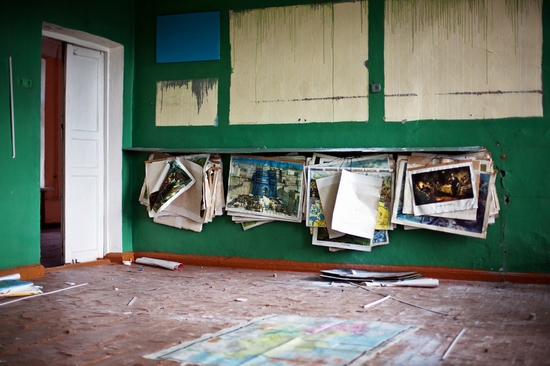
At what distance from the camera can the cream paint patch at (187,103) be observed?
6004 mm

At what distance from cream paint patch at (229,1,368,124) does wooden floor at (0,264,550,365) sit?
59.9 inches

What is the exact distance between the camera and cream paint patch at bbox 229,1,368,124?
5504mm

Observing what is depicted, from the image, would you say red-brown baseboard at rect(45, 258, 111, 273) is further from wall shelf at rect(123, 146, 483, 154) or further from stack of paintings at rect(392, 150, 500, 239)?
stack of paintings at rect(392, 150, 500, 239)

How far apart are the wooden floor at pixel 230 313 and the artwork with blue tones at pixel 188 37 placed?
2.13 metres

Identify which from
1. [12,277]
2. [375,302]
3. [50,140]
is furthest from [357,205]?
[50,140]

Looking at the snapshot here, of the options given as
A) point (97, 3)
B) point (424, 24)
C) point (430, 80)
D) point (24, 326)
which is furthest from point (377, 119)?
point (24, 326)

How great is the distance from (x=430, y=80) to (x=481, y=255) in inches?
60.5

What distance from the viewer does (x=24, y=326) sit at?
3.50m

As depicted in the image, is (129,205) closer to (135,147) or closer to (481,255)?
(135,147)

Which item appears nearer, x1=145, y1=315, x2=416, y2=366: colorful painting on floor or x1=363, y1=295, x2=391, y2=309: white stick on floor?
x1=145, y1=315, x2=416, y2=366: colorful painting on floor

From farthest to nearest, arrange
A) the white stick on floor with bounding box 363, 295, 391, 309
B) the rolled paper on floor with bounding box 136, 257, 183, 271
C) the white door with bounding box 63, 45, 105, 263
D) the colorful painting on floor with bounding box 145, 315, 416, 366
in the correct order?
A: the white door with bounding box 63, 45, 105, 263 → the rolled paper on floor with bounding box 136, 257, 183, 271 → the white stick on floor with bounding box 363, 295, 391, 309 → the colorful painting on floor with bounding box 145, 315, 416, 366

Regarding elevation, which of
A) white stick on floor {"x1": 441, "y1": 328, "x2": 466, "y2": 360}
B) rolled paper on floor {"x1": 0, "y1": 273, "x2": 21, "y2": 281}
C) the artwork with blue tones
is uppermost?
the artwork with blue tones

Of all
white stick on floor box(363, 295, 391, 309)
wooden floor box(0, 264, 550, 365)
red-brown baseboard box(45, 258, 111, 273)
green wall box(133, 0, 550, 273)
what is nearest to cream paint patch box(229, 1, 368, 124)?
green wall box(133, 0, 550, 273)

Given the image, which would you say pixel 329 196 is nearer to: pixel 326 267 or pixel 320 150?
pixel 320 150
